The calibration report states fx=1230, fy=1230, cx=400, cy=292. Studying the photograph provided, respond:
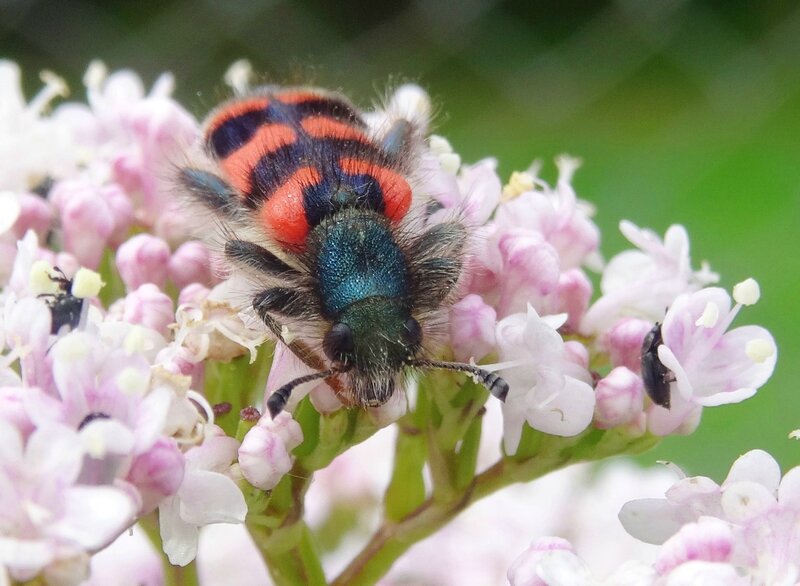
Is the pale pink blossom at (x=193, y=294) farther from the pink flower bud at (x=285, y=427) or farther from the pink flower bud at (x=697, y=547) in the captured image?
the pink flower bud at (x=697, y=547)

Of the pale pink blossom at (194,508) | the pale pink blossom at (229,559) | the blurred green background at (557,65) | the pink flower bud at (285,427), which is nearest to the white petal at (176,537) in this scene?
the pale pink blossom at (194,508)

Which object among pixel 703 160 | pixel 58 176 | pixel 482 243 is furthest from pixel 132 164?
pixel 703 160

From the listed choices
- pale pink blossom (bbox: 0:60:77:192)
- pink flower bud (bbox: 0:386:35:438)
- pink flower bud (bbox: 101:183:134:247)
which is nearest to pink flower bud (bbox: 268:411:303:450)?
pink flower bud (bbox: 0:386:35:438)

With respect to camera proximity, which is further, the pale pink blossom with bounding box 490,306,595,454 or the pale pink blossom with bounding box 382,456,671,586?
the pale pink blossom with bounding box 382,456,671,586

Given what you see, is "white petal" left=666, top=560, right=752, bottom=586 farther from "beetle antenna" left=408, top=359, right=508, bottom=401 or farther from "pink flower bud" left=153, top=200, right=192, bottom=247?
"pink flower bud" left=153, top=200, right=192, bottom=247

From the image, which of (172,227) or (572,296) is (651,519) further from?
(172,227)
